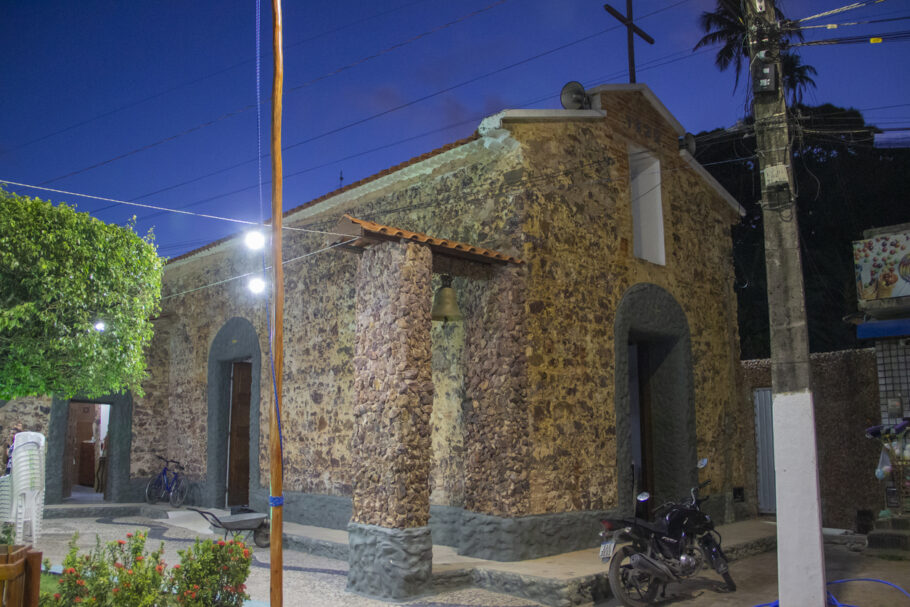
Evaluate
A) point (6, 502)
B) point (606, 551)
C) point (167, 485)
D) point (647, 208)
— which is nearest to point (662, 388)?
point (647, 208)

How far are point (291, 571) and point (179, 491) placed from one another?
645cm

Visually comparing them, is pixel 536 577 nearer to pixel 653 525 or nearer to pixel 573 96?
pixel 653 525

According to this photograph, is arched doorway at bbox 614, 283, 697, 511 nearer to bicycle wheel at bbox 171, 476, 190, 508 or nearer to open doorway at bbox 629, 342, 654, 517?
open doorway at bbox 629, 342, 654, 517

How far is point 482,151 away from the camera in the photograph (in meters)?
9.65

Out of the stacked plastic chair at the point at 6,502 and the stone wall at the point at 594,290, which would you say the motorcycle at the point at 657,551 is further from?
the stacked plastic chair at the point at 6,502

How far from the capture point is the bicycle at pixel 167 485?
1445 cm

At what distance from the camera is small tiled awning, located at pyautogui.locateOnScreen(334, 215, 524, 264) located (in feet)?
25.5

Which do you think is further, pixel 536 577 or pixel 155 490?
pixel 155 490

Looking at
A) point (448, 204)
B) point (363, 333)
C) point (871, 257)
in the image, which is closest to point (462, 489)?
point (363, 333)

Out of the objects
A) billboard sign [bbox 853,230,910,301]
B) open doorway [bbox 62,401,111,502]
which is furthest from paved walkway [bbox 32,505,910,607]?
open doorway [bbox 62,401,111,502]

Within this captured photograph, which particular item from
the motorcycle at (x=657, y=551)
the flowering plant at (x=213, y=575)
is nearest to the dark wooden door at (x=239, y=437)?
the flowering plant at (x=213, y=575)

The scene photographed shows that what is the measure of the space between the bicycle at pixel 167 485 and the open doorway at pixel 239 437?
3.32ft

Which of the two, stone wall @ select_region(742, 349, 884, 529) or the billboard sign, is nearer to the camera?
the billboard sign

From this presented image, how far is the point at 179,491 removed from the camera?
14414 mm
